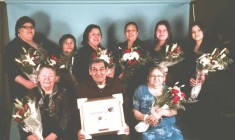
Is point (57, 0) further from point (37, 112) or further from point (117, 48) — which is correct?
point (37, 112)

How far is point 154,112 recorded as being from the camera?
9.79ft

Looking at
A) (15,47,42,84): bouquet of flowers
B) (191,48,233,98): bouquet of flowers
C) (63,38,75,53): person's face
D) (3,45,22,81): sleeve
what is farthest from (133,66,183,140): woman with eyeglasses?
(3,45,22,81): sleeve

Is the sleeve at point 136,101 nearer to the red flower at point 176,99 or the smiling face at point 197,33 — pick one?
the red flower at point 176,99

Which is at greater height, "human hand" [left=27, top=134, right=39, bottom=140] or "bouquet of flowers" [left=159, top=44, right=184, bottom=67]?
"bouquet of flowers" [left=159, top=44, right=184, bottom=67]

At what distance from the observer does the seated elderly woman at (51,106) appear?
2861 mm

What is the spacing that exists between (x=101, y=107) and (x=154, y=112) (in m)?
0.50

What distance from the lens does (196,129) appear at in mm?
3486

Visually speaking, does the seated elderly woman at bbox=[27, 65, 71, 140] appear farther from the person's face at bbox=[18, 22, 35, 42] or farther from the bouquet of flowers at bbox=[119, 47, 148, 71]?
the bouquet of flowers at bbox=[119, 47, 148, 71]

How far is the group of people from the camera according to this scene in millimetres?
2910

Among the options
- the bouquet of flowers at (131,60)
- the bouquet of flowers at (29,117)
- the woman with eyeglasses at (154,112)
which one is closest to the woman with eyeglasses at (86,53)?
the bouquet of flowers at (131,60)

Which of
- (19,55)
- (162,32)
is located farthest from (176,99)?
(19,55)

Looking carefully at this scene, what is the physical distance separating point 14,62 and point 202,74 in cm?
193

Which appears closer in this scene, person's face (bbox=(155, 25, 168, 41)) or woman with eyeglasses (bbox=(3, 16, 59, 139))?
woman with eyeglasses (bbox=(3, 16, 59, 139))

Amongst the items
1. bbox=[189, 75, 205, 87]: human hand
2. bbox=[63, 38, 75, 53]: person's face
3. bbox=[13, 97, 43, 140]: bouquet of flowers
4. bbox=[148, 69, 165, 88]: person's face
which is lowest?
bbox=[13, 97, 43, 140]: bouquet of flowers
